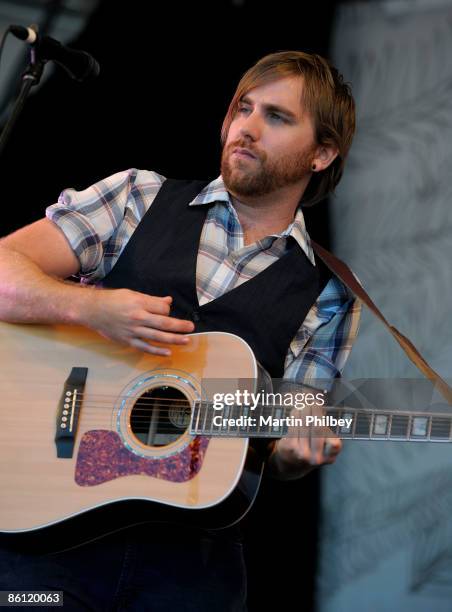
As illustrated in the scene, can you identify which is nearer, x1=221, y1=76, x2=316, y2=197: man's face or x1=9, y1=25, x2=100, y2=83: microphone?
x1=9, y1=25, x2=100, y2=83: microphone

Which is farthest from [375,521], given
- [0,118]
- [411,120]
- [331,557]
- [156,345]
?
[0,118]

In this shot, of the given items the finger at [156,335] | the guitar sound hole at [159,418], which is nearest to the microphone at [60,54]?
the finger at [156,335]

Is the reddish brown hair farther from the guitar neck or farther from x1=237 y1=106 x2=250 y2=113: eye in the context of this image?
the guitar neck

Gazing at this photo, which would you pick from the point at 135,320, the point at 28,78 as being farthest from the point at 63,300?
the point at 28,78

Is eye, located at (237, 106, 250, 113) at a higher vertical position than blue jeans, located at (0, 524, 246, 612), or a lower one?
higher

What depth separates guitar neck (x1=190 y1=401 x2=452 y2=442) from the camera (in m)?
1.81

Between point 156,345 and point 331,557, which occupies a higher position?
point 156,345

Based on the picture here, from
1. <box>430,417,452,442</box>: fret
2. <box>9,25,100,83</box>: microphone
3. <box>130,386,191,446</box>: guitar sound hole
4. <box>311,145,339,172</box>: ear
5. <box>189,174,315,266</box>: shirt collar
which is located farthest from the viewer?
<box>311,145,339,172</box>: ear

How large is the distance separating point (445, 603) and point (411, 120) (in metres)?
1.82

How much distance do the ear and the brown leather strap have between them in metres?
0.34

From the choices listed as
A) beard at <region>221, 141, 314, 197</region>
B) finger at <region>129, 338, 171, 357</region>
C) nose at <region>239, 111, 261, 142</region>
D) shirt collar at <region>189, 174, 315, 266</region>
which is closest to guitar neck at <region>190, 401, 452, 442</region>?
finger at <region>129, 338, 171, 357</region>

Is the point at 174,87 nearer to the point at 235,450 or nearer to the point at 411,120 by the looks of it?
the point at 411,120

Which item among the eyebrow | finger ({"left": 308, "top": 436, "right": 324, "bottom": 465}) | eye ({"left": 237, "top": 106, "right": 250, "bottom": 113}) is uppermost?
eye ({"left": 237, "top": 106, "right": 250, "bottom": 113})

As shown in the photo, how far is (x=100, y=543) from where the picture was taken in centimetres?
191
